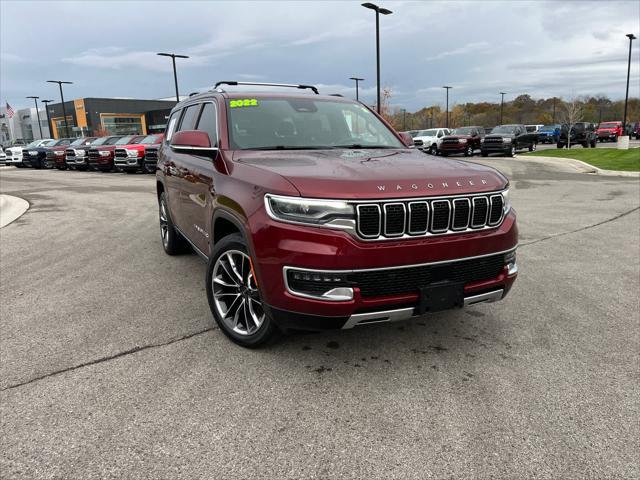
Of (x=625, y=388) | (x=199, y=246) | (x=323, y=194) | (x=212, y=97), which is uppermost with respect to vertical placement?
(x=212, y=97)

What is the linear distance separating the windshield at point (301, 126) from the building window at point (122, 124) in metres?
89.8

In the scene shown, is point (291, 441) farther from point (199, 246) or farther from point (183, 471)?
point (199, 246)

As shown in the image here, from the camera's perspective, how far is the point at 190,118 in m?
5.29

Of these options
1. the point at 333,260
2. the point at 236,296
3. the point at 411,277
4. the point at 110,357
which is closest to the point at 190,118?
the point at 236,296

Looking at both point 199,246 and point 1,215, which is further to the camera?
point 1,215

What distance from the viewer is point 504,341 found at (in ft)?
12.5

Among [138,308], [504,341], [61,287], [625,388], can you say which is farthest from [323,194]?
[61,287]

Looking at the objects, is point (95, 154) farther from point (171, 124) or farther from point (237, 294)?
point (237, 294)

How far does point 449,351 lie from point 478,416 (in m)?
0.86

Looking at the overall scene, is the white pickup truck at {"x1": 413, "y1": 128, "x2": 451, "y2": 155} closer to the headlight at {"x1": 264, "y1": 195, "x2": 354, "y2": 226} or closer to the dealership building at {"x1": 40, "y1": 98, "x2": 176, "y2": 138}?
the headlight at {"x1": 264, "y1": 195, "x2": 354, "y2": 226}

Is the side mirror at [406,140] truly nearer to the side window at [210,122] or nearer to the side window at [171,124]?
the side window at [210,122]

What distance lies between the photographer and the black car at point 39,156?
103 ft

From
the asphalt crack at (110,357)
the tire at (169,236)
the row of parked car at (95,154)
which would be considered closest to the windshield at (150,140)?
the row of parked car at (95,154)

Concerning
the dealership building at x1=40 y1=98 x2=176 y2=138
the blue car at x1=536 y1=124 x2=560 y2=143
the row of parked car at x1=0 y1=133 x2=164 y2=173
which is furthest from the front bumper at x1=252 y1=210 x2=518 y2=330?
the dealership building at x1=40 y1=98 x2=176 y2=138
